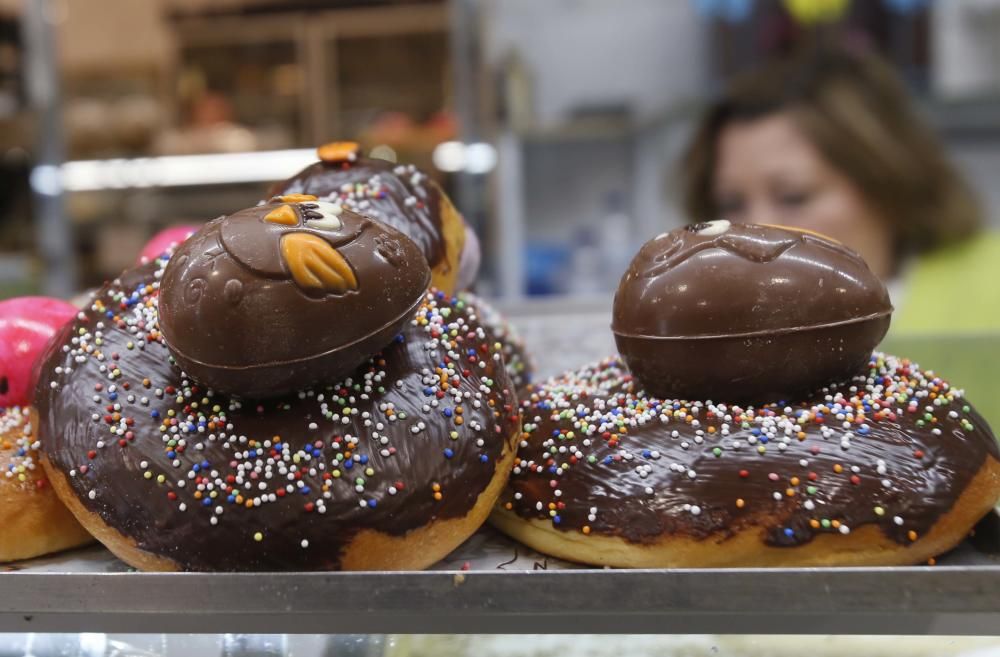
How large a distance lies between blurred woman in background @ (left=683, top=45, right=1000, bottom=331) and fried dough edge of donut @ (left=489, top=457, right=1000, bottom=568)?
5.10 feet

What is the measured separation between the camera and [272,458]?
69cm

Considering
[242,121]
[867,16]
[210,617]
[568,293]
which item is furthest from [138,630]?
[242,121]

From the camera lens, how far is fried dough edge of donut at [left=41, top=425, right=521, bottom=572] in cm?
69

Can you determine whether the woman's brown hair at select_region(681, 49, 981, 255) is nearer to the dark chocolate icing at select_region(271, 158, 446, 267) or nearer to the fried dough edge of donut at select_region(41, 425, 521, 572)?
the dark chocolate icing at select_region(271, 158, 446, 267)

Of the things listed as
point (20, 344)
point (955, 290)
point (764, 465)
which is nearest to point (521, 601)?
point (764, 465)

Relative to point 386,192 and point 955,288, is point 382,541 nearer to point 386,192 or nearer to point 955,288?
point 386,192

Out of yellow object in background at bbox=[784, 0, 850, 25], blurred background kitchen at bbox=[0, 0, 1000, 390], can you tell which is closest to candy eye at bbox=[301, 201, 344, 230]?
blurred background kitchen at bbox=[0, 0, 1000, 390]

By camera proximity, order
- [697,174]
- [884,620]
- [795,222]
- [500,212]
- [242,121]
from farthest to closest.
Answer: [242,121] → [500,212] → [697,174] → [795,222] → [884,620]

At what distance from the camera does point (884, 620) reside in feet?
2.05

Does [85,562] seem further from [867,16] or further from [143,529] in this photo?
[867,16]

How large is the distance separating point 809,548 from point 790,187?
169 cm

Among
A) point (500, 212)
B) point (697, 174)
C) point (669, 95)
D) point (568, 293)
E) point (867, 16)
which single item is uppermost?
point (867, 16)

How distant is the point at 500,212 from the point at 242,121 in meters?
1.34

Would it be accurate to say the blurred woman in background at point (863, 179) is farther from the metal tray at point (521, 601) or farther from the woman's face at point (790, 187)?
the metal tray at point (521, 601)
